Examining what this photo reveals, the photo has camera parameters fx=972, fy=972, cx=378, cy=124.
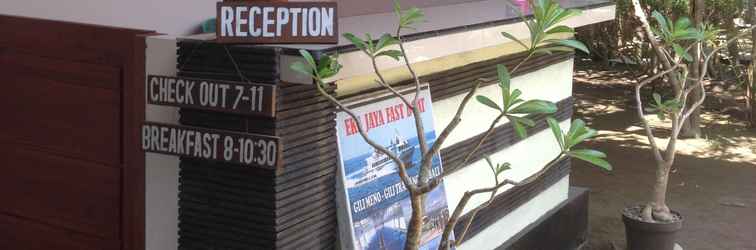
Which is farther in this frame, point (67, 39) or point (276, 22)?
point (67, 39)

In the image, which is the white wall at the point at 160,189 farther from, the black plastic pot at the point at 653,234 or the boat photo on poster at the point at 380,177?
the black plastic pot at the point at 653,234

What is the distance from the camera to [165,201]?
13.1 feet

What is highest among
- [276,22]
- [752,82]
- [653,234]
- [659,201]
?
[276,22]

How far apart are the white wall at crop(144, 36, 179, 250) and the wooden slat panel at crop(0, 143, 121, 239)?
19 cm

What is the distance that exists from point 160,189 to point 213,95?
0.59m

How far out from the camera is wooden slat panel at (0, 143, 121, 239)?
13.7 feet

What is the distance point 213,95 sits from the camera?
3.65 m

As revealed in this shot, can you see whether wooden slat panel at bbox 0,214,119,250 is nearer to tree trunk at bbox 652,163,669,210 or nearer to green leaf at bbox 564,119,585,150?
green leaf at bbox 564,119,585,150

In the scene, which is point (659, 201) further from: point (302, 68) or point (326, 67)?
point (302, 68)

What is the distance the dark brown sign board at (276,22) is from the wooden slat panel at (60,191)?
98 centimetres

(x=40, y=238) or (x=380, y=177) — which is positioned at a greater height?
(x=380, y=177)

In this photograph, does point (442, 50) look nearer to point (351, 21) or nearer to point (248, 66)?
point (351, 21)

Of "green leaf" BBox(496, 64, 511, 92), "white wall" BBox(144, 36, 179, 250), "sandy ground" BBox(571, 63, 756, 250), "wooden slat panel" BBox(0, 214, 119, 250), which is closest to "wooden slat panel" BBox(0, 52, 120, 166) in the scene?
"white wall" BBox(144, 36, 179, 250)

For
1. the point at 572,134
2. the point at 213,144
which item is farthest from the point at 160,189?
the point at 572,134
